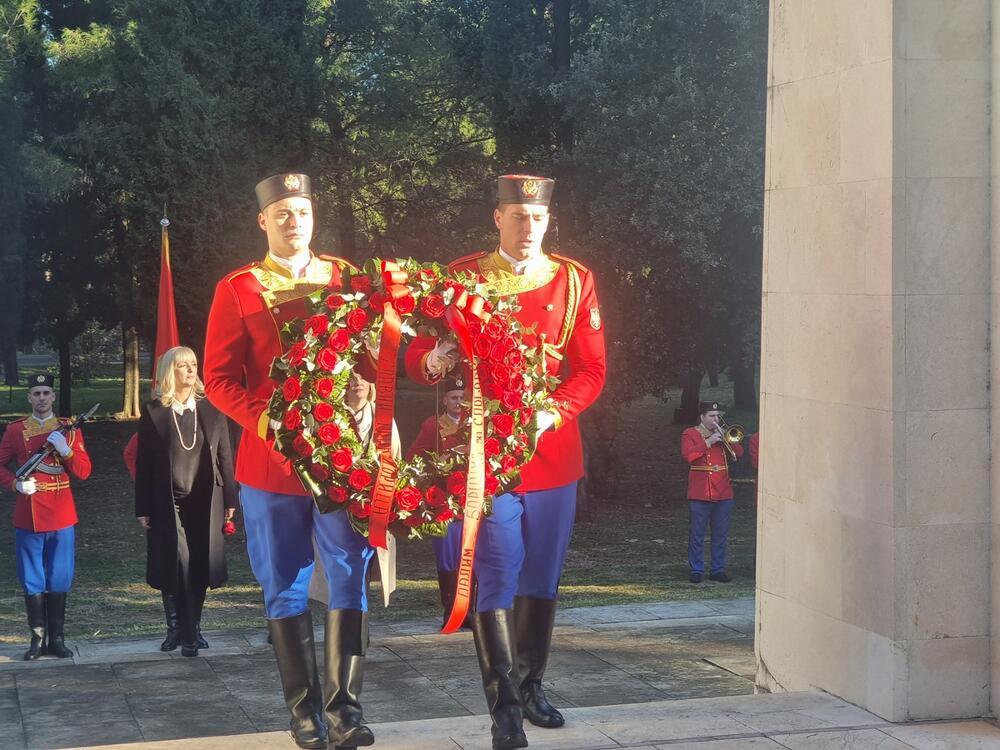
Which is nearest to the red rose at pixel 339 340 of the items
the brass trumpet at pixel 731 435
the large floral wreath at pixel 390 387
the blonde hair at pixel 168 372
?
the large floral wreath at pixel 390 387

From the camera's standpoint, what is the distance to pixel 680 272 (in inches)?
739

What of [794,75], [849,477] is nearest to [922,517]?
[849,477]

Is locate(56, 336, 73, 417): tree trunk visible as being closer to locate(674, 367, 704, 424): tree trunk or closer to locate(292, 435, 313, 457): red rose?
locate(674, 367, 704, 424): tree trunk

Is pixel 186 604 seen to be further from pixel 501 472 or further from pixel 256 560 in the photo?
pixel 501 472

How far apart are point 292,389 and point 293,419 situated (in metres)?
0.10

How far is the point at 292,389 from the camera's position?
192 inches

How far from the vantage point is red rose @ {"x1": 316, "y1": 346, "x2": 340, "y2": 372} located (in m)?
4.87

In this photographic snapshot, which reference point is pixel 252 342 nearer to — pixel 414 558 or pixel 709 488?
pixel 709 488

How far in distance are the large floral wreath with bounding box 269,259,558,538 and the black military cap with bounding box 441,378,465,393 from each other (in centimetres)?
21

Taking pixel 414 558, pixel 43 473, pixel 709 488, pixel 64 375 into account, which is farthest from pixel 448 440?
pixel 64 375

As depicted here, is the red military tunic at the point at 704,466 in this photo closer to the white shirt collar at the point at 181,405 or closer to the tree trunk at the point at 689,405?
the white shirt collar at the point at 181,405

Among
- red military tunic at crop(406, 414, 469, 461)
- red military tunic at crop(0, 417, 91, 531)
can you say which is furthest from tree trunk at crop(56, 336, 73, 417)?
red military tunic at crop(406, 414, 469, 461)

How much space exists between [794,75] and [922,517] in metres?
2.04

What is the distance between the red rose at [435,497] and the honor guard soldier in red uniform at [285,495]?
292 mm
